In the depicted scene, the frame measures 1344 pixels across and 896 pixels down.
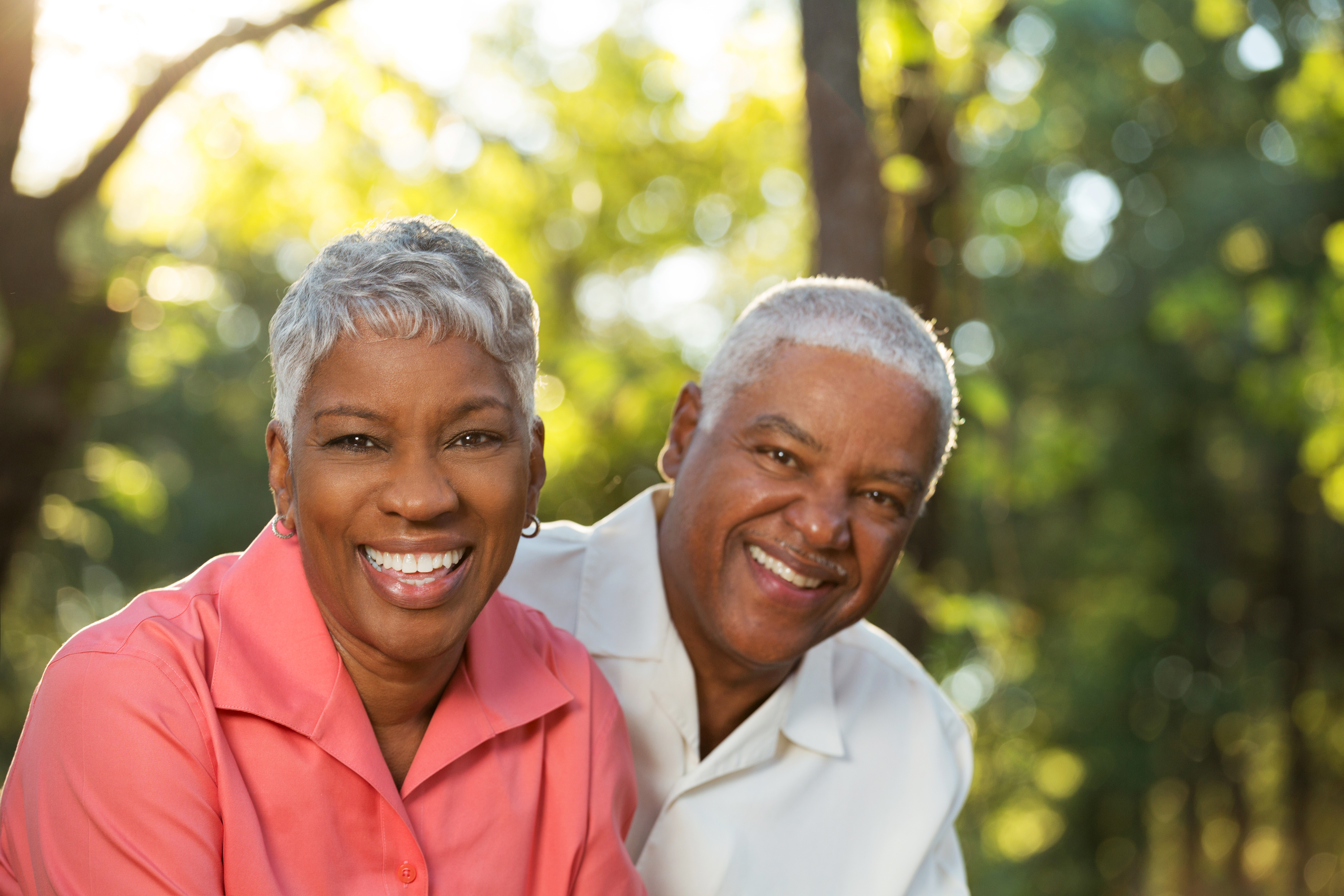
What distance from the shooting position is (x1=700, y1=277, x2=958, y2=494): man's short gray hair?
2691 mm

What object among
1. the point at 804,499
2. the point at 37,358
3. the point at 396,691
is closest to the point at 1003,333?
the point at 37,358

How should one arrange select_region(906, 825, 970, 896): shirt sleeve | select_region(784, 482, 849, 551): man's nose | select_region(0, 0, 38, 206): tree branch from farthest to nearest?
select_region(0, 0, 38, 206): tree branch < select_region(906, 825, 970, 896): shirt sleeve < select_region(784, 482, 849, 551): man's nose

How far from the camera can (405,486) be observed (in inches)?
71.2

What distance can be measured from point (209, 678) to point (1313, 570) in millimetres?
16090

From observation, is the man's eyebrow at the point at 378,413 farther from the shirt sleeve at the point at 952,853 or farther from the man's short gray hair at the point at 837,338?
the shirt sleeve at the point at 952,853

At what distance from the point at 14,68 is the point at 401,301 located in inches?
139

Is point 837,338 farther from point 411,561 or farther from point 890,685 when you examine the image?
point 411,561

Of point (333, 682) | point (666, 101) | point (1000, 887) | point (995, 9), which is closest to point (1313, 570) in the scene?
point (1000, 887)

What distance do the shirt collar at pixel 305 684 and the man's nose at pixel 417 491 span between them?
27cm

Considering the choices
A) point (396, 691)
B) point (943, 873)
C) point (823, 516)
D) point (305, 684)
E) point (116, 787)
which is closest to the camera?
point (116, 787)

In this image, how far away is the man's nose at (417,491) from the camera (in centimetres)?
180

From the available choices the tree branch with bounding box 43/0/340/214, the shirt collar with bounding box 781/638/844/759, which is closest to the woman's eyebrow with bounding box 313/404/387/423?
the shirt collar with bounding box 781/638/844/759

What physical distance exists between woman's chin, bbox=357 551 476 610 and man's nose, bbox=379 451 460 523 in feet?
0.32

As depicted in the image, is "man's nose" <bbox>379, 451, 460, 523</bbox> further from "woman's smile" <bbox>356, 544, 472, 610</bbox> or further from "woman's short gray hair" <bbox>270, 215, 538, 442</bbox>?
"woman's short gray hair" <bbox>270, 215, 538, 442</bbox>
